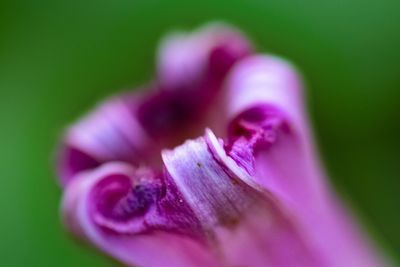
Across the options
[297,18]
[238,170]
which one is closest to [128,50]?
[297,18]

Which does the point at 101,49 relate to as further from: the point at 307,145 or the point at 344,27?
the point at 307,145

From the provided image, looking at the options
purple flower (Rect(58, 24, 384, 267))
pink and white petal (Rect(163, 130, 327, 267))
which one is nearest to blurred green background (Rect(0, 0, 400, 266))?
purple flower (Rect(58, 24, 384, 267))

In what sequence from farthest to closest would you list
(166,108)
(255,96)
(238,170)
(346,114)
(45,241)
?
(346,114) < (45,241) < (166,108) < (255,96) < (238,170)

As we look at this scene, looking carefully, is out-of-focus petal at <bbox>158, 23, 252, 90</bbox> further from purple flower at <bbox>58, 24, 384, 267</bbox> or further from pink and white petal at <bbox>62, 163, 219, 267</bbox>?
pink and white petal at <bbox>62, 163, 219, 267</bbox>

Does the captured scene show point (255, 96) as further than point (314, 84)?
No

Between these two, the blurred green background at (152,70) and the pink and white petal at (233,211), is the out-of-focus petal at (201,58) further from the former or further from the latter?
the blurred green background at (152,70)

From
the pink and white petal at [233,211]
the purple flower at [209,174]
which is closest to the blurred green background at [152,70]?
the purple flower at [209,174]
